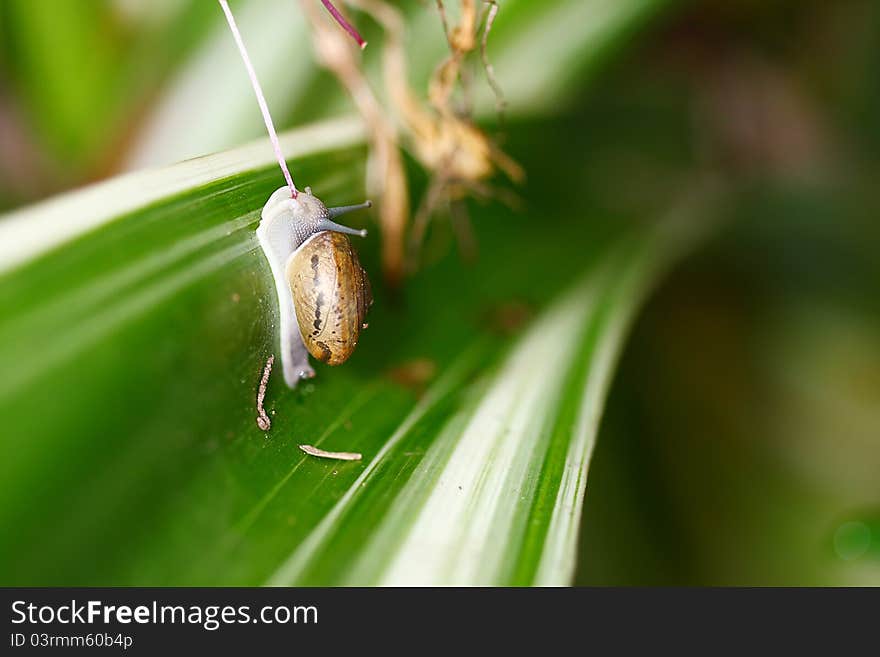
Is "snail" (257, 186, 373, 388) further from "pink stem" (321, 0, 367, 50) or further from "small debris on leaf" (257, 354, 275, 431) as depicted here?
"pink stem" (321, 0, 367, 50)

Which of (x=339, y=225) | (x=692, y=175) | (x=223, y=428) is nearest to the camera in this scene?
(x=223, y=428)

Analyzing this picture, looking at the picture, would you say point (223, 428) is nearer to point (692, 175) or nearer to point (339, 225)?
point (339, 225)

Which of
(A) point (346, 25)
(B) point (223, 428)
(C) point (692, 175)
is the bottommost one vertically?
(B) point (223, 428)

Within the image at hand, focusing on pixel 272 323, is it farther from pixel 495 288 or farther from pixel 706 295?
pixel 706 295

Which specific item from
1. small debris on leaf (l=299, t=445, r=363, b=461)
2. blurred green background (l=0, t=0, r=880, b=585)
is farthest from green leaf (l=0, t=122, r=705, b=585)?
blurred green background (l=0, t=0, r=880, b=585)

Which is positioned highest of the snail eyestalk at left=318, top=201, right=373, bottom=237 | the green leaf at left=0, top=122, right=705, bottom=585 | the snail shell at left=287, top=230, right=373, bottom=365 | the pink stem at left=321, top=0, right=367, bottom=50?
the pink stem at left=321, top=0, right=367, bottom=50

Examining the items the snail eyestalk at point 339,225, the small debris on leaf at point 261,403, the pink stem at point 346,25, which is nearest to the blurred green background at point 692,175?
the pink stem at point 346,25

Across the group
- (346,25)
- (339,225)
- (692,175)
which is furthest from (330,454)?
(692,175)
